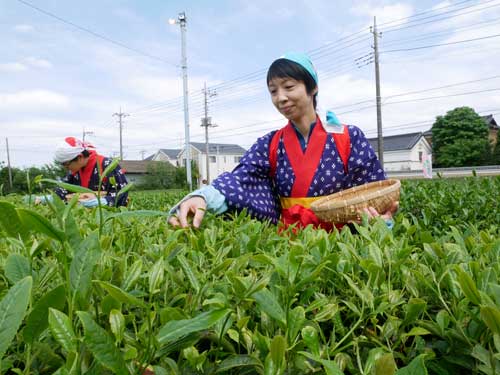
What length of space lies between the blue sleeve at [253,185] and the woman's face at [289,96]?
0.70 feet

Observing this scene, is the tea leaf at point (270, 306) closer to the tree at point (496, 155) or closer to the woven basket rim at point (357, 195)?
the woven basket rim at point (357, 195)

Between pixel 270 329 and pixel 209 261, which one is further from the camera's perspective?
pixel 209 261

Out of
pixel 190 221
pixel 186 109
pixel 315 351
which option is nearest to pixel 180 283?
pixel 315 351

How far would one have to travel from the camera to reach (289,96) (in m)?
1.92

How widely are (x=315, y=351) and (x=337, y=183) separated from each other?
159cm

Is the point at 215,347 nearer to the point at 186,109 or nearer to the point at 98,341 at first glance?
the point at 98,341

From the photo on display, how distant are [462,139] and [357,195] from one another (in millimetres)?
36983

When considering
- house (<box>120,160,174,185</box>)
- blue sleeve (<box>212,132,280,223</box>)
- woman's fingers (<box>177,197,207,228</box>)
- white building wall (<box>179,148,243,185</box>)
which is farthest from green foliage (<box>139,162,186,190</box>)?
woman's fingers (<box>177,197,207,228</box>)

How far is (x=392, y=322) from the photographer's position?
1.67ft

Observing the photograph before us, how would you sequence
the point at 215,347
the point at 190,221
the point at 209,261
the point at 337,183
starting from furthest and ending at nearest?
1. the point at 337,183
2. the point at 190,221
3. the point at 209,261
4. the point at 215,347

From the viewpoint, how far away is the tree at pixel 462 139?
108ft

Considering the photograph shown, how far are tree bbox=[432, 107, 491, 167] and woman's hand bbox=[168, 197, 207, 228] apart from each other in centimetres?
3621

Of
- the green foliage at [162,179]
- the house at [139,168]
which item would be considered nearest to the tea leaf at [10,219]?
the green foliage at [162,179]

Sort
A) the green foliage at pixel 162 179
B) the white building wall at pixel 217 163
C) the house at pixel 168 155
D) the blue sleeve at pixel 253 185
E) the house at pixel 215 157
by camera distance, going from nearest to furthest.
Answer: the blue sleeve at pixel 253 185 < the green foliage at pixel 162 179 < the white building wall at pixel 217 163 < the house at pixel 215 157 < the house at pixel 168 155
